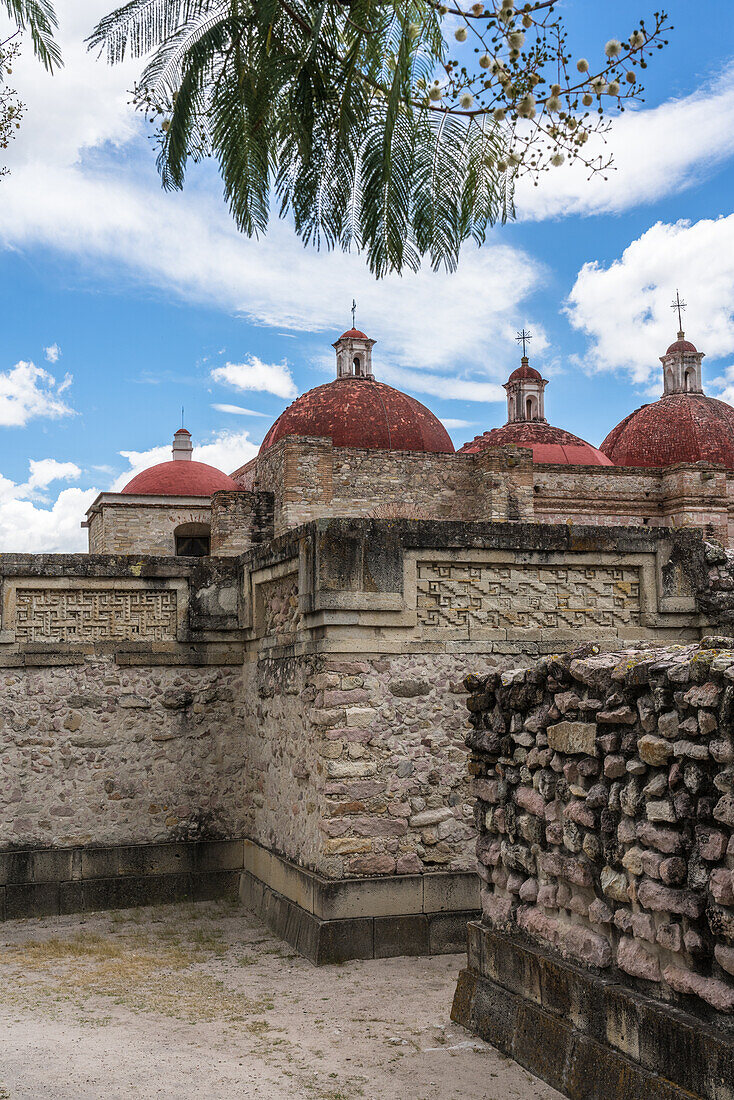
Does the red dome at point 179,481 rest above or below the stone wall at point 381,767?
above

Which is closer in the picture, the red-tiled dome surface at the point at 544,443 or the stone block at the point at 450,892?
the stone block at the point at 450,892

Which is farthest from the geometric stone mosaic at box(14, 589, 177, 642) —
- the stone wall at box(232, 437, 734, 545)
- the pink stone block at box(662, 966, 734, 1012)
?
the stone wall at box(232, 437, 734, 545)

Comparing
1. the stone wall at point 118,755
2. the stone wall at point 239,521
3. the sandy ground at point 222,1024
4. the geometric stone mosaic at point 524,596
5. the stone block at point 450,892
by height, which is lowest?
the sandy ground at point 222,1024

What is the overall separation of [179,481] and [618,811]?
69.7 ft

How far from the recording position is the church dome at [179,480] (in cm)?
2394

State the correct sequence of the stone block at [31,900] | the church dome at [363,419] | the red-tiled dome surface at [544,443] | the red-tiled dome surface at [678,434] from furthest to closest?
the red-tiled dome surface at [678,434]
the red-tiled dome surface at [544,443]
the church dome at [363,419]
the stone block at [31,900]

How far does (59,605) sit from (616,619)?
4.37 metres

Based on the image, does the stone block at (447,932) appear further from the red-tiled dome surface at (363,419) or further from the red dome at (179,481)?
the red dome at (179,481)

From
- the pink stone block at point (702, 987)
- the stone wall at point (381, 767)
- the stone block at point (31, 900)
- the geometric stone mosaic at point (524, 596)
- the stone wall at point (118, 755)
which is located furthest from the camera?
the stone wall at point (118, 755)

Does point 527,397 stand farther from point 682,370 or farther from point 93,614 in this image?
point 93,614

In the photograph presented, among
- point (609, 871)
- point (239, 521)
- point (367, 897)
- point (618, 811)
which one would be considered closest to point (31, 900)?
point (367, 897)

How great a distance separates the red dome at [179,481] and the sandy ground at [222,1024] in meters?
17.2

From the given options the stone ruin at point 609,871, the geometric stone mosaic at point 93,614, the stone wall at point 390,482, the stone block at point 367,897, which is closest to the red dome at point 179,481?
the stone wall at point 390,482

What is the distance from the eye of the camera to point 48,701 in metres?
8.02
